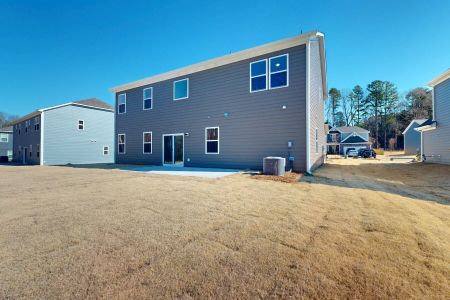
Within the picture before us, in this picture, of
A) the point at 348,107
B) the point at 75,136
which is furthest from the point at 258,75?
the point at 348,107

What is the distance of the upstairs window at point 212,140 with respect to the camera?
1134cm

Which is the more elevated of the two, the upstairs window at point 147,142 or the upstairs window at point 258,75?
the upstairs window at point 258,75

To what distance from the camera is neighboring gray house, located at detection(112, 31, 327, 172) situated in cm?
913

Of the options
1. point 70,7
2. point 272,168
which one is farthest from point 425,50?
point 70,7

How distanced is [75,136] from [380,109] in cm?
5690

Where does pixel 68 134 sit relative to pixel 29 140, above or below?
above

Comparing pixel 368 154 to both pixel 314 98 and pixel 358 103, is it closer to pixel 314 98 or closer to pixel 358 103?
pixel 314 98

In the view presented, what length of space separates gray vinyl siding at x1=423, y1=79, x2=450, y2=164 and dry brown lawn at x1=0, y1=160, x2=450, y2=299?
479 inches

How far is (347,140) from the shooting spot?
3900 centimetres

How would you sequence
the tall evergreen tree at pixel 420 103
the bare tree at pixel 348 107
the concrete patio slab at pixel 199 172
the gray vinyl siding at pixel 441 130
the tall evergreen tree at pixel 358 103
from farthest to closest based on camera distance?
1. the bare tree at pixel 348 107
2. the tall evergreen tree at pixel 358 103
3. the tall evergreen tree at pixel 420 103
4. the gray vinyl siding at pixel 441 130
5. the concrete patio slab at pixel 199 172

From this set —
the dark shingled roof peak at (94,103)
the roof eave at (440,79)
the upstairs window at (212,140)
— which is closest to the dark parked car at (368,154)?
the roof eave at (440,79)

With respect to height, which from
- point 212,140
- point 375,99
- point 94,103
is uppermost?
point 375,99

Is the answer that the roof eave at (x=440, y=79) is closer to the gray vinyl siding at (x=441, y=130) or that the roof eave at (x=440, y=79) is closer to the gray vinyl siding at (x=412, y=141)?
the gray vinyl siding at (x=441, y=130)

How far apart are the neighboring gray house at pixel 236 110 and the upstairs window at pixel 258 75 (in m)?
0.05
